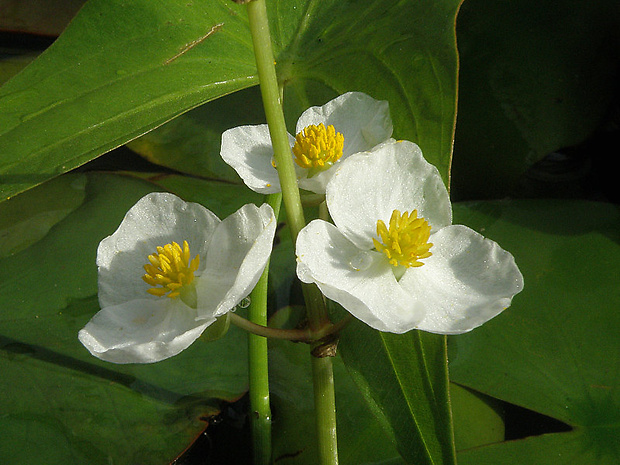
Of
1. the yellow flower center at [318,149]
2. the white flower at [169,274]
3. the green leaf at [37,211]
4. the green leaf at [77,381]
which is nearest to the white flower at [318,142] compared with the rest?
the yellow flower center at [318,149]

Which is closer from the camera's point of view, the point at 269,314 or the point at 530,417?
the point at 530,417

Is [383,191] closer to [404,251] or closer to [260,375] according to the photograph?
[404,251]

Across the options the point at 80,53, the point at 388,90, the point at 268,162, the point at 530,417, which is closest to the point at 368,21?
the point at 388,90

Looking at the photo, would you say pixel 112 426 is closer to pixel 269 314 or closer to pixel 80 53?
Answer: pixel 269 314

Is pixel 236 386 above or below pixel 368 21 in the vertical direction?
below

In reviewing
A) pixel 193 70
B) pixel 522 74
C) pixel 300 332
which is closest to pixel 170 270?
pixel 300 332

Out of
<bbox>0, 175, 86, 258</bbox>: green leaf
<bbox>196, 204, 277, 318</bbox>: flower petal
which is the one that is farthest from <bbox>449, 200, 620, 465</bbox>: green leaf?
<bbox>0, 175, 86, 258</bbox>: green leaf

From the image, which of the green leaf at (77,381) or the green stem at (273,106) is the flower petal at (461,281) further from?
the green leaf at (77,381)

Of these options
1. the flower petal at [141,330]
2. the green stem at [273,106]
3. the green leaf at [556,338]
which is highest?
the green stem at [273,106]
